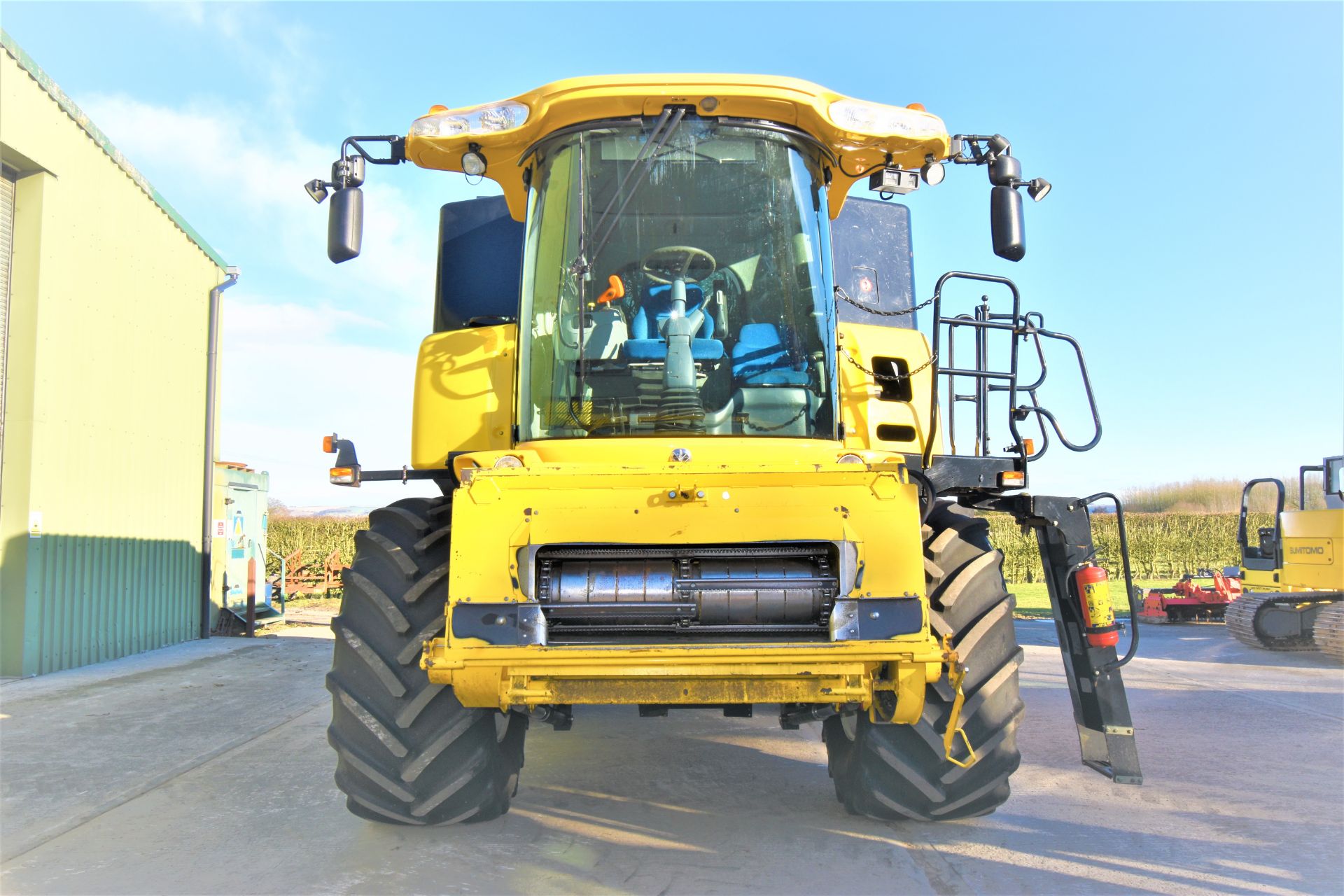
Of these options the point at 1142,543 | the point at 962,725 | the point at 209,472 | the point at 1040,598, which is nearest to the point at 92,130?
the point at 209,472

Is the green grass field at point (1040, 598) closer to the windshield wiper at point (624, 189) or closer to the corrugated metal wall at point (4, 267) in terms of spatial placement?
the windshield wiper at point (624, 189)

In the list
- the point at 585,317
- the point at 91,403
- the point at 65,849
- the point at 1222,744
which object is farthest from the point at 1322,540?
the point at 91,403

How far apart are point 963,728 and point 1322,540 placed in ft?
38.0

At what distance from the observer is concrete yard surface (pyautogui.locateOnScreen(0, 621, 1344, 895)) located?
12.0 ft

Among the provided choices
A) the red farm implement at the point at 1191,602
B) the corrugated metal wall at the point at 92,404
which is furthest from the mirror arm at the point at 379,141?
the red farm implement at the point at 1191,602

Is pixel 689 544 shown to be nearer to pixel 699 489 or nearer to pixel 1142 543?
pixel 699 489

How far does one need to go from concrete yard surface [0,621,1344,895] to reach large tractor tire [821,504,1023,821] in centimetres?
20

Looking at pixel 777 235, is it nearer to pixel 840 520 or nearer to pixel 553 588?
pixel 840 520

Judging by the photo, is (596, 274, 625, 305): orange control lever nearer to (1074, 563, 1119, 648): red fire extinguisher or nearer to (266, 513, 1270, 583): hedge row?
(1074, 563, 1119, 648): red fire extinguisher

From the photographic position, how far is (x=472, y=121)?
430 centimetres

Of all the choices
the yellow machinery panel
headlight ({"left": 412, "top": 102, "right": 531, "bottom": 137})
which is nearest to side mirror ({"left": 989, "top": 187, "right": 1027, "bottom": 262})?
headlight ({"left": 412, "top": 102, "right": 531, "bottom": 137})

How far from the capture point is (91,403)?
10.3 metres

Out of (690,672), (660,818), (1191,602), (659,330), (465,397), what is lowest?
(1191,602)

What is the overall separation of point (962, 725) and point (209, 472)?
12.0 m
